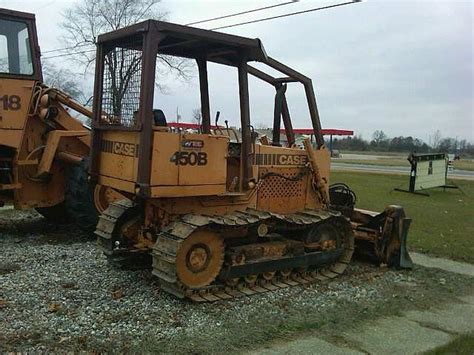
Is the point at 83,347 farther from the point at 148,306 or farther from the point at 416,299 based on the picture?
the point at 416,299

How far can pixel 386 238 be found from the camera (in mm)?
7699

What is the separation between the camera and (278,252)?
655 cm

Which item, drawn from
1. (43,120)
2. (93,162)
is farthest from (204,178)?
(43,120)

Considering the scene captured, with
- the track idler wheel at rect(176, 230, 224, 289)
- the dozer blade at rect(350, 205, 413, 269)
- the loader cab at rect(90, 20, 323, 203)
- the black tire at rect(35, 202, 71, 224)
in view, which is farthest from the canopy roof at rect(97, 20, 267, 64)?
the black tire at rect(35, 202, 71, 224)

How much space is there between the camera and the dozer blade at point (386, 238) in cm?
762

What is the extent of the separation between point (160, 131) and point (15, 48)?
180 inches

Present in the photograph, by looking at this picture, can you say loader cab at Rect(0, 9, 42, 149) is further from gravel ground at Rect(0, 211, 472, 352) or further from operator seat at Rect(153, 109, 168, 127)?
operator seat at Rect(153, 109, 168, 127)

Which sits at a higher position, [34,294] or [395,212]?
[395,212]

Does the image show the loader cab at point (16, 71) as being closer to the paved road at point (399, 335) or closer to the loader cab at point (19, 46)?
the loader cab at point (19, 46)

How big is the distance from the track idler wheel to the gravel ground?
0.28m

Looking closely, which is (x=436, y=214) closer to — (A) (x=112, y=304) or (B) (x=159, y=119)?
(B) (x=159, y=119)

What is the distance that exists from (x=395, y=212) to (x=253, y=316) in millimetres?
3178

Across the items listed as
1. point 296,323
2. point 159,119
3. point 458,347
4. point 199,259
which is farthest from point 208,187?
point 458,347

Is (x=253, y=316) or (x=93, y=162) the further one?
(x=93, y=162)
